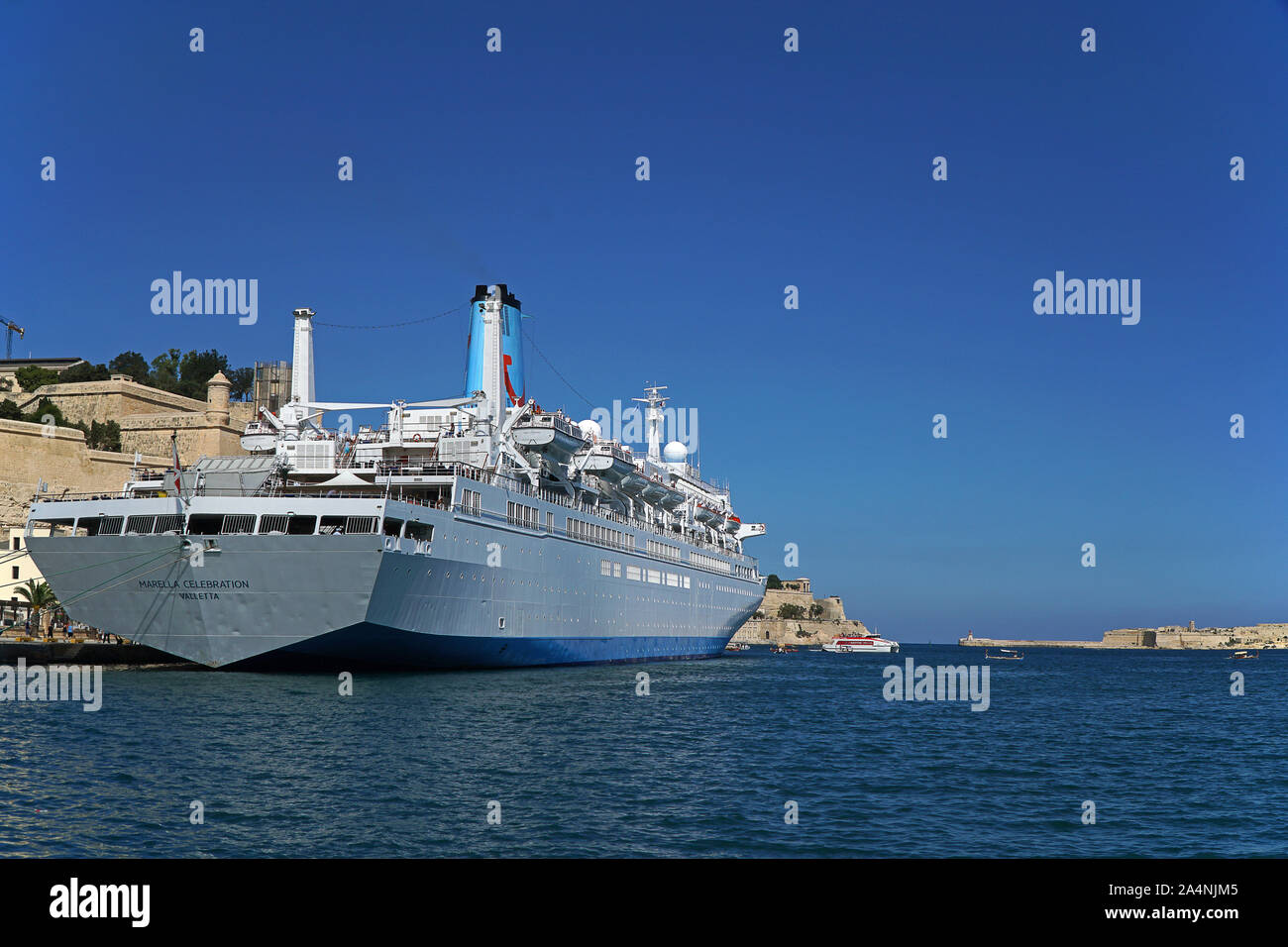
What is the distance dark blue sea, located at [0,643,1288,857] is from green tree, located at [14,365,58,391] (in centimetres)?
7403

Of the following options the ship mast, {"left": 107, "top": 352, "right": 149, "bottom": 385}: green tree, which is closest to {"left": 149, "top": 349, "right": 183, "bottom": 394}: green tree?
{"left": 107, "top": 352, "right": 149, "bottom": 385}: green tree

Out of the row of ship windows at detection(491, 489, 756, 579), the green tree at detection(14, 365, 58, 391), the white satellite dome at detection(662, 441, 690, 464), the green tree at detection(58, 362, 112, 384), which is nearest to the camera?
the row of ship windows at detection(491, 489, 756, 579)

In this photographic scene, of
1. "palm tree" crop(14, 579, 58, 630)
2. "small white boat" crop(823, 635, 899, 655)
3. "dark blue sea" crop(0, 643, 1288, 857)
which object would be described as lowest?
"small white boat" crop(823, 635, 899, 655)

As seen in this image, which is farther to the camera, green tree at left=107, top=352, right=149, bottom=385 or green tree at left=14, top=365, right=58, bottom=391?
green tree at left=107, top=352, right=149, bottom=385

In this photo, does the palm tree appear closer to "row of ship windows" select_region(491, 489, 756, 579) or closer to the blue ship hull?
the blue ship hull

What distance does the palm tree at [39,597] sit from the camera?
55.9 meters

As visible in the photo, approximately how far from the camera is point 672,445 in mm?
86438

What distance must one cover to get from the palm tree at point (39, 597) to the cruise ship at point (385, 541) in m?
10.5

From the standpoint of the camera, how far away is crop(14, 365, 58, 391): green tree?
10259 cm

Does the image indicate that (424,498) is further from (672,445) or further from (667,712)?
(672,445)

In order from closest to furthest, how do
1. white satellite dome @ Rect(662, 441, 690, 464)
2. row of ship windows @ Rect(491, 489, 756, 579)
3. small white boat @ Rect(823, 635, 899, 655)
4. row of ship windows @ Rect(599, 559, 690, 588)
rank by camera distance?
row of ship windows @ Rect(491, 489, 756, 579) → row of ship windows @ Rect(599, 559, 690, 588) → white satellite dome @ Rect(662, 441, 690, 464) → small white boat @ Rect(823, 635, 899, 655)

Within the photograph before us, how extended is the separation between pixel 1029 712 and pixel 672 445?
47617mm

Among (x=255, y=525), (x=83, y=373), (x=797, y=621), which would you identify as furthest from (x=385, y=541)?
(x=797, y=621)

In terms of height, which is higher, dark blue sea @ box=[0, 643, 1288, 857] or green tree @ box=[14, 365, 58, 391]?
green tree @ box=[14, 365, 58, 391]
